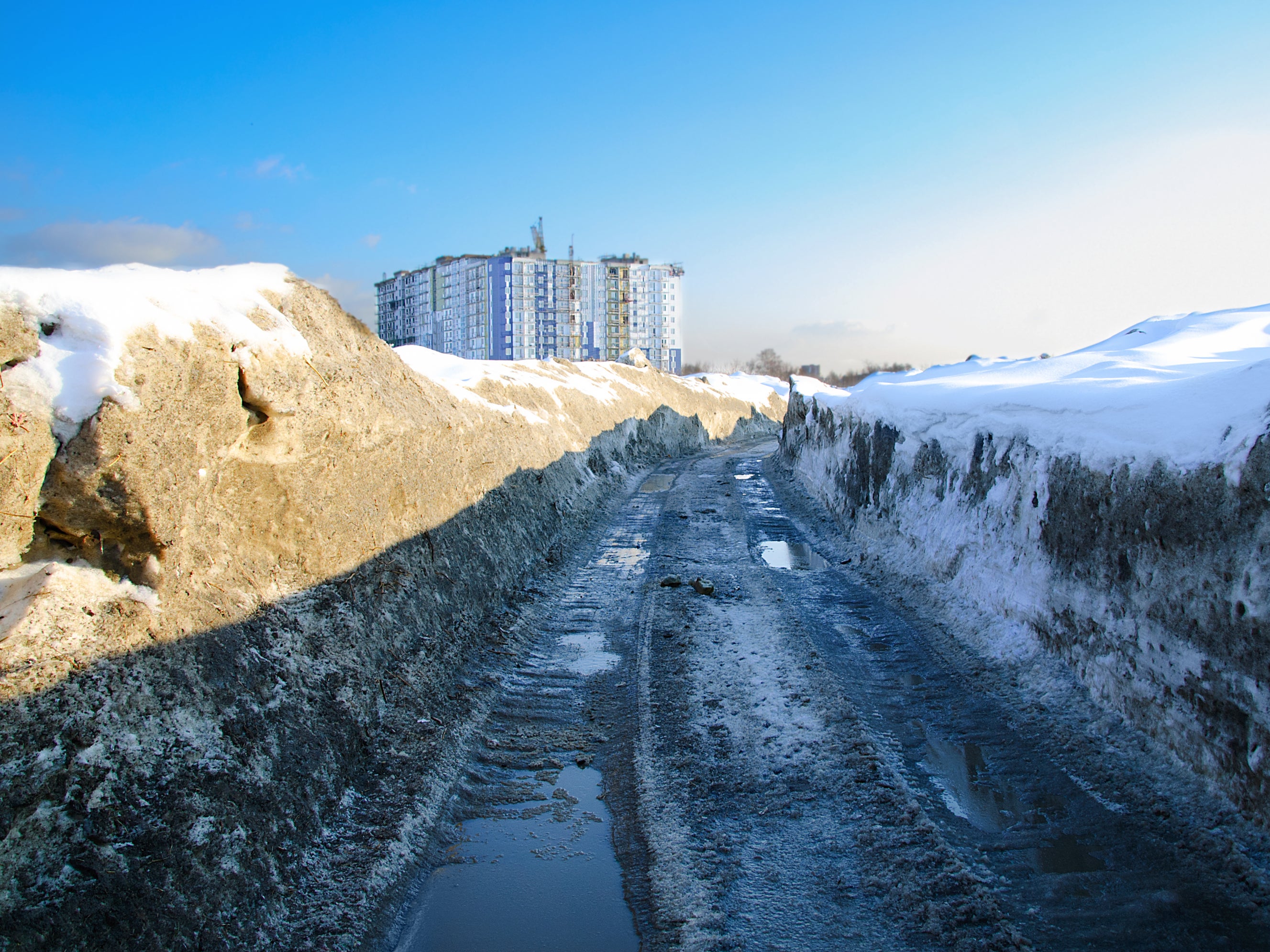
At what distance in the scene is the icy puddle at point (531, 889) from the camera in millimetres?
3646

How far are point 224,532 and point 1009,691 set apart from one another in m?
6.48

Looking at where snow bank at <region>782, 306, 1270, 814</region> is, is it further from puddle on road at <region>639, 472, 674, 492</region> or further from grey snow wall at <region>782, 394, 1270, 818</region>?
puddle on road at <region>639, 472, 674, 492</region>

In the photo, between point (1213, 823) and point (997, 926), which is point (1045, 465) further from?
point (997, 926)

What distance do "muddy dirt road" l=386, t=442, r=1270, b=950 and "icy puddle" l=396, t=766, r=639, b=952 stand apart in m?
0.01

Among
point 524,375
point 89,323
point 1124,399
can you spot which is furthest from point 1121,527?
point 524,375

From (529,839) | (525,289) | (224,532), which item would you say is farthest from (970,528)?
(525,289)

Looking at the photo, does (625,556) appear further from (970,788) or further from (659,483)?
(659,483)

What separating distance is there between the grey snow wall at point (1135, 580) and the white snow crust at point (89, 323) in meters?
6.90

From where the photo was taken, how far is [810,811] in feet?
14.7

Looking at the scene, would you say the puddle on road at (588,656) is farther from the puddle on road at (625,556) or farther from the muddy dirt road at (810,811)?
the puddle on road at (625,556)

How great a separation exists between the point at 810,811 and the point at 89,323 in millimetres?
5395

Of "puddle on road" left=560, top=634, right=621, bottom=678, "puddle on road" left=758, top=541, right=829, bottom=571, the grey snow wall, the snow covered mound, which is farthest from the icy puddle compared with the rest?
"puddle on road" left=758, top=541, right=829, bottom=571

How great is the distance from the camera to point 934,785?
4719 millimetres

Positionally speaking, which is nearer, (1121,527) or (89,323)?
(89,323)
